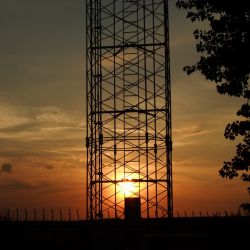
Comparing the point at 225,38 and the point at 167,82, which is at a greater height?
the point at 167,82

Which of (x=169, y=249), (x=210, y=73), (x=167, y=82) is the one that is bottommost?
(x=169, y=249)

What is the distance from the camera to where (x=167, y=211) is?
36.4 m

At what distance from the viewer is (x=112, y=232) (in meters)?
35.9

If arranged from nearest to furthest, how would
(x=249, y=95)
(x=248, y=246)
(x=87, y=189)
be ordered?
(x=249, y=95) < (x=248, y=246) < (x=87, y=189)

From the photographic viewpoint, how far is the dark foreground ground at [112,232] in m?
35.5

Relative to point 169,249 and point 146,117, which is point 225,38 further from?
point 146,117

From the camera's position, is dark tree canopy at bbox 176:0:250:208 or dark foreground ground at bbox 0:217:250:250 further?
dark foreground ground at bbox 0:217:250:250

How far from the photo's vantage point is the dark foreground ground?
35.5 metres

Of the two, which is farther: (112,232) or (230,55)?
(112,232)

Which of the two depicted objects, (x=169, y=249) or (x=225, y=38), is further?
(x=169, y=249)

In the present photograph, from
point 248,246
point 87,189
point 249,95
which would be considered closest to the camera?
point 249,95

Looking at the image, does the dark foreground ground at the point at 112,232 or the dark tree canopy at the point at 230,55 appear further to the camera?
the dark foreground ground at the point at 112,232

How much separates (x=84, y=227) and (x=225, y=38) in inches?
723

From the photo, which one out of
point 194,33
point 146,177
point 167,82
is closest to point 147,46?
point 167,82
